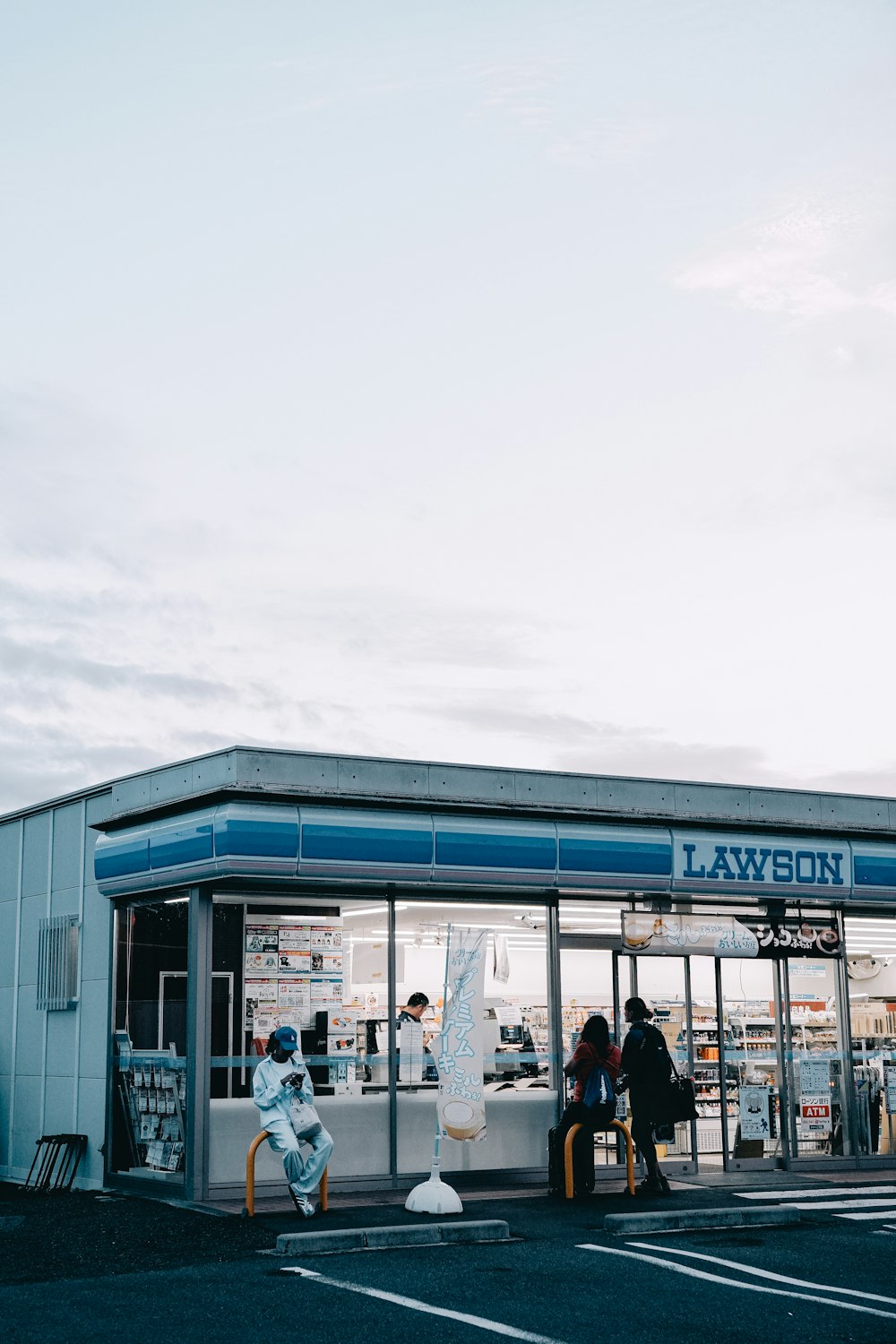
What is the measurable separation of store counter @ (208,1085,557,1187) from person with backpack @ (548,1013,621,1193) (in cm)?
91

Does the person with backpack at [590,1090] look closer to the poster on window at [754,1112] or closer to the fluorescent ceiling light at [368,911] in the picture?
the fluorescent ceiling light at [368,911]

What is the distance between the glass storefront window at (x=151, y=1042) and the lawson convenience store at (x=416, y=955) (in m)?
0.03

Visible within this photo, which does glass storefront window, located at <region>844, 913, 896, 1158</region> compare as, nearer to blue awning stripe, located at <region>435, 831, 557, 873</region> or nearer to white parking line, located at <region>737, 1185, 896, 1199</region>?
white parking line, located at <region>737, 1185, 896, 1199</region>

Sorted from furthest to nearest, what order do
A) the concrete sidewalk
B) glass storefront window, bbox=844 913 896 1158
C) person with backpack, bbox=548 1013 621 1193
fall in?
1. glass storefront window, bbox=844 913 896 1158
2. person with backpack, bbox=548 1013 621 1193
3. the concrete sidewalk

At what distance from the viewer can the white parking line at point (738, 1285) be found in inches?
353

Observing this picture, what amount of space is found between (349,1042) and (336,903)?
4.53ft

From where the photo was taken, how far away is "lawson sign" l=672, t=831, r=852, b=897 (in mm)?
16297

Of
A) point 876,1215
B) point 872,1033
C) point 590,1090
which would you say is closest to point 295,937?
point 590,1090

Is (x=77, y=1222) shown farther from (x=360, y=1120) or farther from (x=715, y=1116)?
(x=715, y=1116)

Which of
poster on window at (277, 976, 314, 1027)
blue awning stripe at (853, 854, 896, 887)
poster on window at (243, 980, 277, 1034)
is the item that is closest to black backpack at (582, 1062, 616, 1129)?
poster on window at (277, 976, 314, 1027)

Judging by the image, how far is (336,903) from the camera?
1517 cm

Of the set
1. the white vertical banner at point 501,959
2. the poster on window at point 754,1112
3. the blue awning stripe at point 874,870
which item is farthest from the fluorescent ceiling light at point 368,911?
the blue awning stripe at point 874,870

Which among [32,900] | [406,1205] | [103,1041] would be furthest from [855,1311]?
[32,900]

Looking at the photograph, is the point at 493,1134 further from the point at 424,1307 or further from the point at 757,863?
the point at 424,1307
